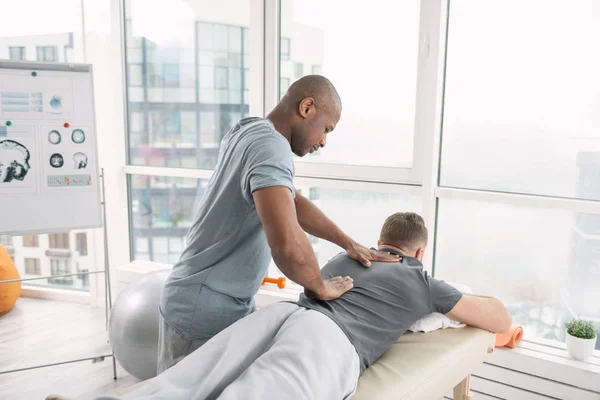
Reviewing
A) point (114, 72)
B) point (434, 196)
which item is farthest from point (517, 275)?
point (114, 72)

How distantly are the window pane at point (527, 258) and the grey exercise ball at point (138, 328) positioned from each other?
1324 mm

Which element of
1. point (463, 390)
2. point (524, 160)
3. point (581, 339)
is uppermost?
point (524, 160)

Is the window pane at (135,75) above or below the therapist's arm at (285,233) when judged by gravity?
above

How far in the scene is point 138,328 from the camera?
233 centimetres

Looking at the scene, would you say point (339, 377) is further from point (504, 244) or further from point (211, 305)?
point (504, 244)

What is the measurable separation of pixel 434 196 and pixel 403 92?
1.69 feet

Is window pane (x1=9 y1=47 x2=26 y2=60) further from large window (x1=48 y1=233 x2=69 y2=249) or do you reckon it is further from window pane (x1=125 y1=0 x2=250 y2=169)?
large window (x1=48 y1=233 x2=69 y2=249)

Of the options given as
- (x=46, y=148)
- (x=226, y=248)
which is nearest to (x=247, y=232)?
(x=226, y=248)

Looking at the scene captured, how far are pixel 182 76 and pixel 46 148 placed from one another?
3.42 ft

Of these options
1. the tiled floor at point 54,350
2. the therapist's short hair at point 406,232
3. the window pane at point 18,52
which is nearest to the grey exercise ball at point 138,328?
the tiled floor at point 54,350

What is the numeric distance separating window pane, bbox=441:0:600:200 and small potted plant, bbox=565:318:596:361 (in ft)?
1.70

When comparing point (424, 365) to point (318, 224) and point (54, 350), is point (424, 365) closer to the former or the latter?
point (318, 224)

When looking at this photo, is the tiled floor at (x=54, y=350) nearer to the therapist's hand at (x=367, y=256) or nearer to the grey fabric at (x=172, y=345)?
the grey fabric at (x=172, y=345)

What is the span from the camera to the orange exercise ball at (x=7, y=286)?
330cm
